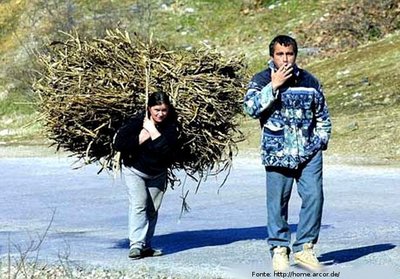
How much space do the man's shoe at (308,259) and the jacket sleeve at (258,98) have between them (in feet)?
3.69

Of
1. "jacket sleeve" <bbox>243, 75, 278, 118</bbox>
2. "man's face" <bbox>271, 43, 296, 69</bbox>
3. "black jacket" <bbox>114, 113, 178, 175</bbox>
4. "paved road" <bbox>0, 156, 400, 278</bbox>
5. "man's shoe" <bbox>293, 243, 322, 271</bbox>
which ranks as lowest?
"paved road" <bbox>0, 156, 400, 278</bbox>

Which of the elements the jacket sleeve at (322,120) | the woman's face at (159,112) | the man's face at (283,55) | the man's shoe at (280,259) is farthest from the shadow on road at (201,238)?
the man's face at (283,55)

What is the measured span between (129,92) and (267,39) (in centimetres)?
2814

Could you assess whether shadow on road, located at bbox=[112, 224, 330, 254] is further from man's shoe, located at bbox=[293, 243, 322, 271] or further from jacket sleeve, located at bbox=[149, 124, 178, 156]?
man's shoe, located at bbox=[293, 243, 322, 271]

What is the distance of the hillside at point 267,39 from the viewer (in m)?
23.7

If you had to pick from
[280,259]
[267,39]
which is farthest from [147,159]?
[267,39]

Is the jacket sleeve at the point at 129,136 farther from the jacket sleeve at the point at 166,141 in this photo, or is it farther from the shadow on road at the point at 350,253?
the shadow on road at the point at 350,253

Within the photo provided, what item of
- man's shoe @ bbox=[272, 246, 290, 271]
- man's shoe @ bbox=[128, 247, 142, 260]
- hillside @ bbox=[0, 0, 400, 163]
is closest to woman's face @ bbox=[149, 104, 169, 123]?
man's shoe @ bbox=[128, 247, 142, 260]

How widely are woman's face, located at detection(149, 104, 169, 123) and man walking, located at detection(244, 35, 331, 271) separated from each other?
107 cm

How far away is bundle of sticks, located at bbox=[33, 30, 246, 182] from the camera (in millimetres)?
9445

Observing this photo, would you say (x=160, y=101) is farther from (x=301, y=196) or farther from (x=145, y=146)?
(x=301, y=196)

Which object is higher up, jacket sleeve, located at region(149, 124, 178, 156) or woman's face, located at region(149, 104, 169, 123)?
woman's face, located at region(149, 104, 169, 123)

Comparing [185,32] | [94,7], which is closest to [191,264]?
[185,32]

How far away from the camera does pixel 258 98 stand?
8250mm
